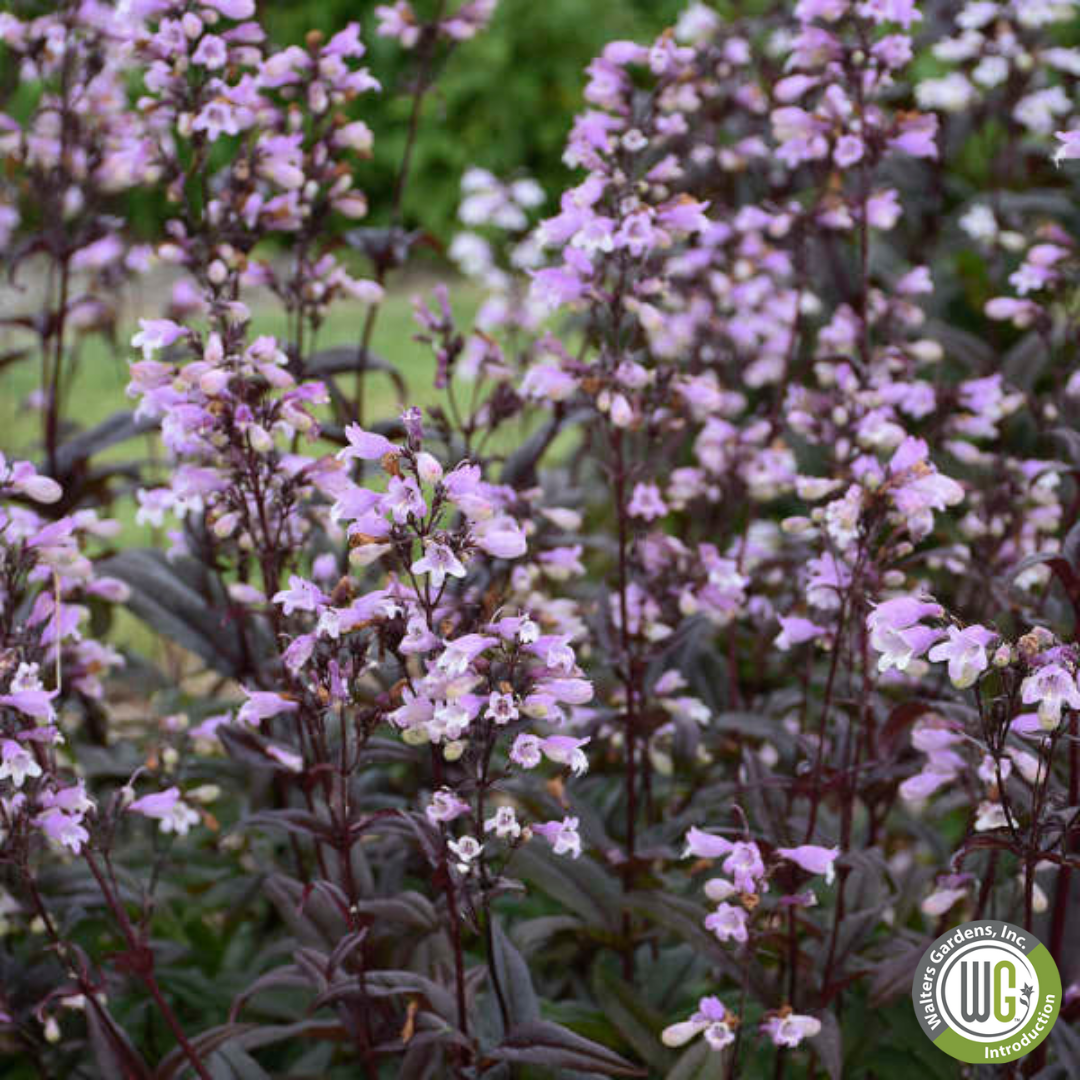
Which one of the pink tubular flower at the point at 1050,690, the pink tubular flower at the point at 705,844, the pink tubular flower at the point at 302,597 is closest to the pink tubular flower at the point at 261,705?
the pink tubular flower at the point at 302,597

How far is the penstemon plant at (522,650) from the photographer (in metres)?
2.28

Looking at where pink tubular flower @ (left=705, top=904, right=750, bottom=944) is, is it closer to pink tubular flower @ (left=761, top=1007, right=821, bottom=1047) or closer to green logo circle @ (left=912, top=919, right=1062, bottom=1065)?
pink tubular flower @ (left=761, top=1007, right=821, bottom=1047)

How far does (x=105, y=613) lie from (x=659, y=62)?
7.01 feet

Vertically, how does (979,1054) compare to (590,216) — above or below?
below

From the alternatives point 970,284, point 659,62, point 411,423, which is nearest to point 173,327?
point 411,423

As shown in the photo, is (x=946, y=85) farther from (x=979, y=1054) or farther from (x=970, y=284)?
(x=979, y=1054)

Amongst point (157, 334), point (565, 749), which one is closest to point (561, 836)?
point (565, 749)

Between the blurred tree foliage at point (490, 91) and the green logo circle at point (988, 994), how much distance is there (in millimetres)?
9693

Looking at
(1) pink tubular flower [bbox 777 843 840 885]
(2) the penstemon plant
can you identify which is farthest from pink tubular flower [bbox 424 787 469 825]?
(1) pink tubular flower [bbox 777 843 840 885]

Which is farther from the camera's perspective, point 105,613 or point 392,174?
point 392,174

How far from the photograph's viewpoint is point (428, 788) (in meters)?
3.37

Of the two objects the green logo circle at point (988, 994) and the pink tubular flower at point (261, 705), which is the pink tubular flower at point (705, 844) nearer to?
the green logo circle at point (988, 994)

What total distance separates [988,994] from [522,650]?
1111 mm

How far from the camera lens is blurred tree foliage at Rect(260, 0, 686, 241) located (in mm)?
11625
